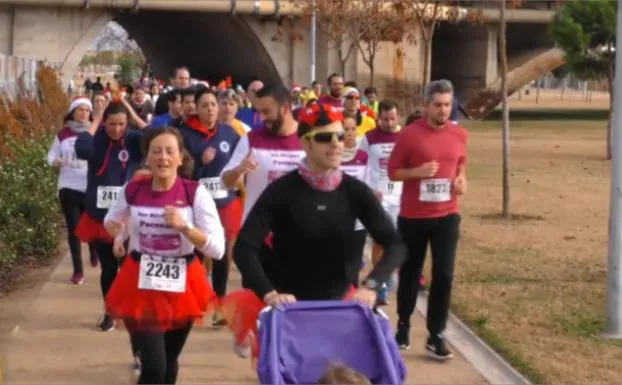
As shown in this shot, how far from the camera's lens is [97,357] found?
845 cm

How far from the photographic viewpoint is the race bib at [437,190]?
838 centimetres

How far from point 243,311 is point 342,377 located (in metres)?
1.35

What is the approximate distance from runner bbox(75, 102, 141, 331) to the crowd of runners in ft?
0.04

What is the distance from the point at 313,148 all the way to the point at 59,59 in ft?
143

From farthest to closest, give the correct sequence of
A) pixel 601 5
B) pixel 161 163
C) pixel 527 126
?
pixel 527 126 → pixel 601 5 → pixel 161 163

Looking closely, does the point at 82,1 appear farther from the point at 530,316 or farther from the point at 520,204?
the point at 530,316

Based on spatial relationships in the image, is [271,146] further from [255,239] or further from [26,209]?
[26,209]

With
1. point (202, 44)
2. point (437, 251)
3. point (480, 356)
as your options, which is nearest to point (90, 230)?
point (437, 251)

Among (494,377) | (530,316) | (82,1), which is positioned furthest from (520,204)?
(82,1)

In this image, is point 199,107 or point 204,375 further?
point 199,107

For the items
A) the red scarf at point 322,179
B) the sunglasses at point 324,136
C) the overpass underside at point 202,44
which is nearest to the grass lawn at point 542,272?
the red scarf at point 322,179

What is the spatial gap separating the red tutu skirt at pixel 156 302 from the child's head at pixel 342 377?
171 centimetres

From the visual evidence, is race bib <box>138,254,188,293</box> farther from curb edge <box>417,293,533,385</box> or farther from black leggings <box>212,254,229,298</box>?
black leggings <box>212,254,229,298</box>

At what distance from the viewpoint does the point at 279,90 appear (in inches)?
325
